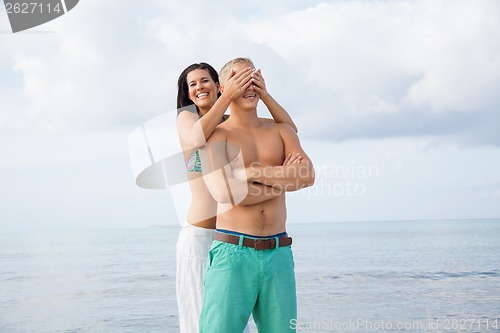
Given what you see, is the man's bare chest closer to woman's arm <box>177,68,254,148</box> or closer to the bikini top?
woman's arm <box>177,68,254,148</box>

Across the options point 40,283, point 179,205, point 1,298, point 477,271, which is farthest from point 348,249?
point 179,205

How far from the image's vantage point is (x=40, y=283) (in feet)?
56.5

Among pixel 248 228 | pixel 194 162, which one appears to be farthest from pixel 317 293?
pixel 248 228

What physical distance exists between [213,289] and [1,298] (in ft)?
41.4

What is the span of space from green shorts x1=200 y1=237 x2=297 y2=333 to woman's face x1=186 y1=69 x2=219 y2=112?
99 centimetres

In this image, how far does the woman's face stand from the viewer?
3.59 m

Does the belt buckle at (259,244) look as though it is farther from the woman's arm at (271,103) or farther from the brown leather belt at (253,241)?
the woman's arm at (271,103)

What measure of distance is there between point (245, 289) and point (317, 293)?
1025cm

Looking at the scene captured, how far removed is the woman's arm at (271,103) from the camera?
296cm

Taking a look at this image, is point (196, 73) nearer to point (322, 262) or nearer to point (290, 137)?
point (290, 137)

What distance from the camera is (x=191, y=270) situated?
364 cm

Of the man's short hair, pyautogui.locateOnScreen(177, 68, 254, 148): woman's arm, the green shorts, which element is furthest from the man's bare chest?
the green shorts

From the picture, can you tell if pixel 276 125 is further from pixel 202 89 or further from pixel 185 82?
pixel 185 82

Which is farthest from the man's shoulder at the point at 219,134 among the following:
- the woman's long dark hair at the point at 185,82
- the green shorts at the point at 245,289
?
the woman's long dark hair at the point at 185,82
